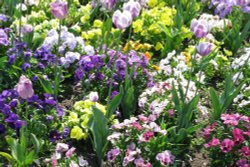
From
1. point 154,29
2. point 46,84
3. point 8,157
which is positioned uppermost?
point 154,29

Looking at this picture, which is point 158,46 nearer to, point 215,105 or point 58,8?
point 215,105

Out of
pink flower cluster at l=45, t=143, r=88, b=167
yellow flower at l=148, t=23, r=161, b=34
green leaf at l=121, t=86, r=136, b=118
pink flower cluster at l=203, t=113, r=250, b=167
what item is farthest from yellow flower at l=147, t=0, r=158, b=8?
pink flower cluster at l=45, t=143, r=88, b=167

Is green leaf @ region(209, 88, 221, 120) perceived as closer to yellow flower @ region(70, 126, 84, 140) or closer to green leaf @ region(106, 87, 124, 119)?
green leaf @ region(106, 87, 124, 119)

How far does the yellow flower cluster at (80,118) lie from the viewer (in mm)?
3459

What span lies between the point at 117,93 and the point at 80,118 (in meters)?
0.39

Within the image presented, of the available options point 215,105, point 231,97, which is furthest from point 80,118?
point 231,97

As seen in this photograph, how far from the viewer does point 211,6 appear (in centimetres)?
573

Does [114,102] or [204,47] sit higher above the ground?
[204,47]

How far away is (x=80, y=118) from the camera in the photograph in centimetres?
358

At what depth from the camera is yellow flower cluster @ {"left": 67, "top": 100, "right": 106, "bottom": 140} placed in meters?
3.46

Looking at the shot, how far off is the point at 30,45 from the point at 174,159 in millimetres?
1724

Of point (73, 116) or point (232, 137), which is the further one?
point (73, 116)

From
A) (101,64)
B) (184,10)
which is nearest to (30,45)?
(101,64)

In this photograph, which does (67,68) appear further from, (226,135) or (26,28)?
(226,135)
